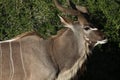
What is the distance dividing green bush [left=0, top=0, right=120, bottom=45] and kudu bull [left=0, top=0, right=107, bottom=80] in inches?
48.6

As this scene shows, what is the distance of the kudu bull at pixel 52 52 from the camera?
4.68 metres

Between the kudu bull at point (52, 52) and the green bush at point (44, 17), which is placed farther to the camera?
the green bush at point (44, 17)

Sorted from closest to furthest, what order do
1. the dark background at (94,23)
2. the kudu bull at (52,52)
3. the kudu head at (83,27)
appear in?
the kudu bull at (52,52)
the kudu head at (83,27)
the dark background at (94,23)

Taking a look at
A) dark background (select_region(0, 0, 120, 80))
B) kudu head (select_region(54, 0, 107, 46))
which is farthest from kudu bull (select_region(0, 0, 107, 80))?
dark background (select_region(0, 0, 120, 80))

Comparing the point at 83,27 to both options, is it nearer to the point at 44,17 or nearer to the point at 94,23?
the point at 94,23

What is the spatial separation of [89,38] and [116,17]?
1616 millimetres

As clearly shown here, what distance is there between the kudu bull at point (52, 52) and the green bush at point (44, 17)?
1.23 m

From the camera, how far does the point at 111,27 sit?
6.34 m

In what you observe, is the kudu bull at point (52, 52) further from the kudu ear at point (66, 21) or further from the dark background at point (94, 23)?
the dark background at point (94, 23)

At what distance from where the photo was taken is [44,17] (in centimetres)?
660

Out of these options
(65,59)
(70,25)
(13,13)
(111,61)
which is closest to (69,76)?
(65,59)

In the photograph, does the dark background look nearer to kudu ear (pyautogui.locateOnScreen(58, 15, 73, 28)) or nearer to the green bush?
the green bush

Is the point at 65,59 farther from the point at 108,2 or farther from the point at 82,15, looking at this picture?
the point at 108,2

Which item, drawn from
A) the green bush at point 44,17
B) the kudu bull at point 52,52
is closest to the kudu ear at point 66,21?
the kudu bull at point 52,52
